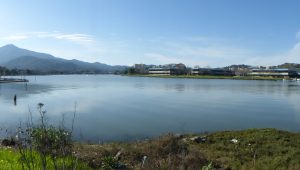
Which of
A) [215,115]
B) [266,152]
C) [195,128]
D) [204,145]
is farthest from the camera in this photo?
[215,115]

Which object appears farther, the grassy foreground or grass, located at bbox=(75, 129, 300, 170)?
grass, located at bbox=(75, 129, 300, 170)

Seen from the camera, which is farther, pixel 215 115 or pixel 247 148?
pixel 215 115

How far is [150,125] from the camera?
29.3m

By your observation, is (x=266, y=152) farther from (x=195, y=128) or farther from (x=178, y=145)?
(x=195, y=128)

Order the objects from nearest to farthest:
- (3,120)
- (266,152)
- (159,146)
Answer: (159,146), (266,152), (3,120)

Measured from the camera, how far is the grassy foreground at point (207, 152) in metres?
10.3

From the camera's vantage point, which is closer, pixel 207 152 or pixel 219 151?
pixel 207 152

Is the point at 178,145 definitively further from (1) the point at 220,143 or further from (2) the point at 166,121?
(2) the point at 166,121

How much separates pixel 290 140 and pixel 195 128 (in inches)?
383

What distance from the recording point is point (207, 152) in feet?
52.5

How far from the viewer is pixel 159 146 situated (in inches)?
543

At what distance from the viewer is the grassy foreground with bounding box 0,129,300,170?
1025 cm

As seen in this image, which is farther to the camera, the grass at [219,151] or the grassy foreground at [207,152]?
the grass at [219,151]

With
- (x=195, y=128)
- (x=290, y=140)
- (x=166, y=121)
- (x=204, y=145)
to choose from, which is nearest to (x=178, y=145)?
(x=204, y=145)
